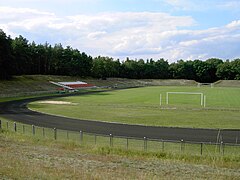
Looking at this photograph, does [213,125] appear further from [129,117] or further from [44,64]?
[44,64]

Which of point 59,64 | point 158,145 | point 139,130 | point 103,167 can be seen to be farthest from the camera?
point 59,64

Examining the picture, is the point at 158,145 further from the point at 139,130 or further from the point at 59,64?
the point at 59,64

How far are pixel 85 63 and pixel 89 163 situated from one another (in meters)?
146

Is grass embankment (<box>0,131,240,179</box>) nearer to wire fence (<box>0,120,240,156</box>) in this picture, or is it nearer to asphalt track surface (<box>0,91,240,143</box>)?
wire fence (<box>0,120,240,156</box>)

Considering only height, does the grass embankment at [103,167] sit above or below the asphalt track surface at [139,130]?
above

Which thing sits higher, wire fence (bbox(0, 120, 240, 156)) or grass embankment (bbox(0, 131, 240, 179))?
grass embankment (bbox(0, 131, 240, 179))

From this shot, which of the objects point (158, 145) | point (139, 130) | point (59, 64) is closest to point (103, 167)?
point (158, 145)

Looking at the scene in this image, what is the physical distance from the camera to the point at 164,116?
46.9m

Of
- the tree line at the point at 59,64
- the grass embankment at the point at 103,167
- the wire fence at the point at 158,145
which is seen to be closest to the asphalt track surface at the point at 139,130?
the wire fence at the point at 158,145

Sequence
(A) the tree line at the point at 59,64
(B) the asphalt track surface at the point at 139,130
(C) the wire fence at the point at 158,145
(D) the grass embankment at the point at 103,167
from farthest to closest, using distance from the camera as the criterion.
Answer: (A) the tree line at the point at 59,64 < (B) the asphalt track surface at the point at 139,130 < (C) the wire fence at the point at 158,145 < (D) the grass embankment at the point at 103,167

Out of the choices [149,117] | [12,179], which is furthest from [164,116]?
[12,179]

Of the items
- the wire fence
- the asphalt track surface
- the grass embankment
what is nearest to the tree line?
the asphalt track surface

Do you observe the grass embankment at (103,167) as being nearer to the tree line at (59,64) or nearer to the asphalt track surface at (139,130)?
the asphalt track surface at (139,130)

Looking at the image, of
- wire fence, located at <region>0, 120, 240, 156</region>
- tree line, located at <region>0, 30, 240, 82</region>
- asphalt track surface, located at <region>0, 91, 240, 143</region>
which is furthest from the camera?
tree line, located at <region>0, 30, 240, 82</region>
